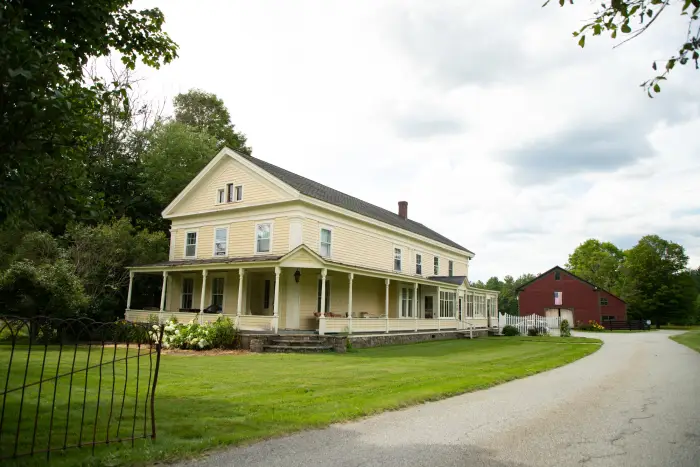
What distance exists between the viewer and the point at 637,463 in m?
5.34

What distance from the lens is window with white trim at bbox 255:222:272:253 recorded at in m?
22.6

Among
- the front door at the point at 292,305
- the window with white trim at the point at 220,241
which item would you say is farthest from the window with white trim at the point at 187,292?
the front door at the point at 292,305

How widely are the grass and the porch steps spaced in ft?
7.08

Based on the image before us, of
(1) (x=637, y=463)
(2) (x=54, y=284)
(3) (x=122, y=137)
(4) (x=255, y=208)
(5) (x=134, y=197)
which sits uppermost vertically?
(3) (x=122, y=137)

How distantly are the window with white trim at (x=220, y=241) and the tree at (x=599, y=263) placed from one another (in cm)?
6552

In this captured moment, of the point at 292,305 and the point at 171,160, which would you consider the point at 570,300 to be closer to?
the point at 292,305

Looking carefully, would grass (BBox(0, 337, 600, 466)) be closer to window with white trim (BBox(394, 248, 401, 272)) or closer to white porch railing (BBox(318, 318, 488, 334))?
white porch railing (BBox(318, 318, 488, 334))

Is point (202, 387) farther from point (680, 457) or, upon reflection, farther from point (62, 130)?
point (680, 457)

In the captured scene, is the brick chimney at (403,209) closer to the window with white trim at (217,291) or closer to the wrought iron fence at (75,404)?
the window with white trim at (217,291)

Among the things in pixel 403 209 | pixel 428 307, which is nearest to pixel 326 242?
pixel 428 307

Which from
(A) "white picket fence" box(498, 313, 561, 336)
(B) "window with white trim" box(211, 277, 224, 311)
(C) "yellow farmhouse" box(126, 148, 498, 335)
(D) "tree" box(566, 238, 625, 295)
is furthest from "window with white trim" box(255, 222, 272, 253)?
(D) "tree" box(566, 238, 625, 295)

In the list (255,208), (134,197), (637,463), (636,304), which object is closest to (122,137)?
(134,197)

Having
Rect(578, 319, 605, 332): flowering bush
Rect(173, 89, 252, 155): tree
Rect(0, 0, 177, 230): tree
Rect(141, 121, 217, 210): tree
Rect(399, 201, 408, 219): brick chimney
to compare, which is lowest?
Rect(578, 319, 605, 332): flowering bush

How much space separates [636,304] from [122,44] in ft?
242
